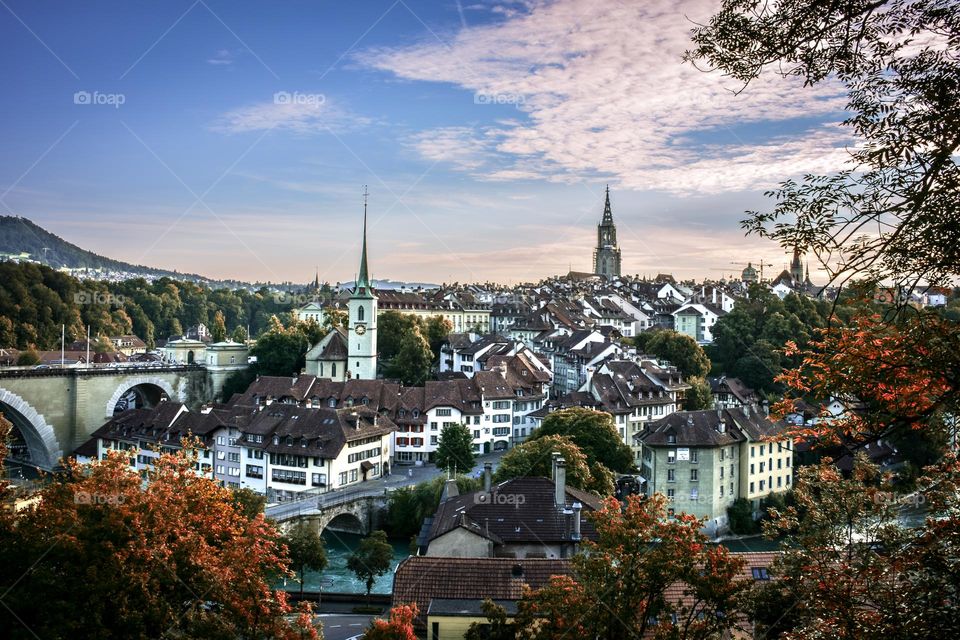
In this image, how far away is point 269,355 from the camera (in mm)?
60031

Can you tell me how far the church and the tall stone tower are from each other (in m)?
96.6

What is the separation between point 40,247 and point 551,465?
575ft

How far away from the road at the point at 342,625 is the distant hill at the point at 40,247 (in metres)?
155

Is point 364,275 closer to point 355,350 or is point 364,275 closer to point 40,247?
point 355,350

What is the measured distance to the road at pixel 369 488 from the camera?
34844 mm

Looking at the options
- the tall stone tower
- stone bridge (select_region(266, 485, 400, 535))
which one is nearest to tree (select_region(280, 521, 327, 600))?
stone bridge (select_region(266, 485, 400, 535))

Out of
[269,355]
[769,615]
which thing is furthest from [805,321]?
[769,615]

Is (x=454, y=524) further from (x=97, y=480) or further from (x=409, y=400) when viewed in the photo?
(x=409, y=400)

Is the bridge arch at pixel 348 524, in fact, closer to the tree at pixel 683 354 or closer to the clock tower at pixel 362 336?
the clock tower at pixel 362 336

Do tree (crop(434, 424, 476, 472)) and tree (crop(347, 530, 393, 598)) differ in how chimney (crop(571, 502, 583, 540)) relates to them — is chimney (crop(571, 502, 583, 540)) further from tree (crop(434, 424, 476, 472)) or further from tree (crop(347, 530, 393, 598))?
tree (crop(434, 424, 476, 472))

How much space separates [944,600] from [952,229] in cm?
273

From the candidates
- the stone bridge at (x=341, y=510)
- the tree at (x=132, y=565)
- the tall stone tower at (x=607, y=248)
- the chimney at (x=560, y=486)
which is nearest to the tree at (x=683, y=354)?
the stone bridge at (x=341, y=510)

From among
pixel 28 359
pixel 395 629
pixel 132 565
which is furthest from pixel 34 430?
pixel 395 629

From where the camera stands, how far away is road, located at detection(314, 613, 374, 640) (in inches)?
897
